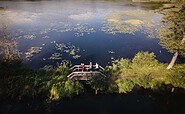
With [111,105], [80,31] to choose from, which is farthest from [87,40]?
[111,105]

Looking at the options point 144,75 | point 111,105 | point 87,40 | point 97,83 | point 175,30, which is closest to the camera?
point 111,105

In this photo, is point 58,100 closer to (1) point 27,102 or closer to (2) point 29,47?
(1) point 27,102

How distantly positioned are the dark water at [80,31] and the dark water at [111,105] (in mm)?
9115

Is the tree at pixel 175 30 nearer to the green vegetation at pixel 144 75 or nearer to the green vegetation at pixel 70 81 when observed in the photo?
the green vegetation at pixel 144 75

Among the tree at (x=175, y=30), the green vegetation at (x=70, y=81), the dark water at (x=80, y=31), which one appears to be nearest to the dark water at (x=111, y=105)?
the green vegetation at (x=70, y=81)

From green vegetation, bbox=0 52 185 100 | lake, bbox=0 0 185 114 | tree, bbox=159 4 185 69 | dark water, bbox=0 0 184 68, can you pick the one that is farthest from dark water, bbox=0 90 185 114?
dark water, bbox=0 0 184 68

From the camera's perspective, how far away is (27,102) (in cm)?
2397

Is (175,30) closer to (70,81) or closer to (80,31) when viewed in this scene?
(70,81)

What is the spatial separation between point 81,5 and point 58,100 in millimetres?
54009

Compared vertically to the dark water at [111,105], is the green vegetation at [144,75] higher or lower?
higher

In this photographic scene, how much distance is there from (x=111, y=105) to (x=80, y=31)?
26.3 meters

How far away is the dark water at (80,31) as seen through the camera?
36625mm

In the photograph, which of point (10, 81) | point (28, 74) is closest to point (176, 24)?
point (28, 74)

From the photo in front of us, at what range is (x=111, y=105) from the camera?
2436 centimetres
